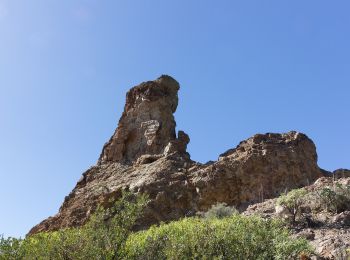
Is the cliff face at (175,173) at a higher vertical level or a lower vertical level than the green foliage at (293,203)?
higher

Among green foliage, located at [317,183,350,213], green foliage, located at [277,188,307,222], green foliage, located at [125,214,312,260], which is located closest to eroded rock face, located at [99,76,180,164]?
green foliage, located at [277,188,307,222]

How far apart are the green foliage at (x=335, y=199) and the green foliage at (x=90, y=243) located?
460 inches

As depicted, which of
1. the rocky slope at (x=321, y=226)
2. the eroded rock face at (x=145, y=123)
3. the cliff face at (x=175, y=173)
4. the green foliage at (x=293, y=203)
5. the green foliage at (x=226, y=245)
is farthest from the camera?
the eroded rock face at (x=145, y=123)

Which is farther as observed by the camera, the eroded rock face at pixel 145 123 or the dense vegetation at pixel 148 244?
the eroded rock face at pixel 145 123

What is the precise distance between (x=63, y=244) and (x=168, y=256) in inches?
154

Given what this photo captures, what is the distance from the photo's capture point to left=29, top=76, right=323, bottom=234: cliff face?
36969 millimetres

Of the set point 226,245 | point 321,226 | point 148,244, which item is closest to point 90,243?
point 148,244

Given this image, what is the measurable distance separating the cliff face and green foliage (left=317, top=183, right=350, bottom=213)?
37.0 feet

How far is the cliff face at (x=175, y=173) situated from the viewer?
37.0m

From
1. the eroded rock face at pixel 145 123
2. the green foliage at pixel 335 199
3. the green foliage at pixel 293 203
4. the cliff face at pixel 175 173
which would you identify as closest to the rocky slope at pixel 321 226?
the green foliage at pixel 335 199

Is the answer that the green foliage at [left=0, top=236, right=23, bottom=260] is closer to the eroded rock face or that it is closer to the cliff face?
the cliff face

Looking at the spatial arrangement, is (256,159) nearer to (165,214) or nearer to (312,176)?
(312,176)

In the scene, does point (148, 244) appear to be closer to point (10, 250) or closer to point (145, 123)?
point (10, 250)

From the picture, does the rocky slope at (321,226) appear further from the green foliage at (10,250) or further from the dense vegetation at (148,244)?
the green foliage at (10,250)
